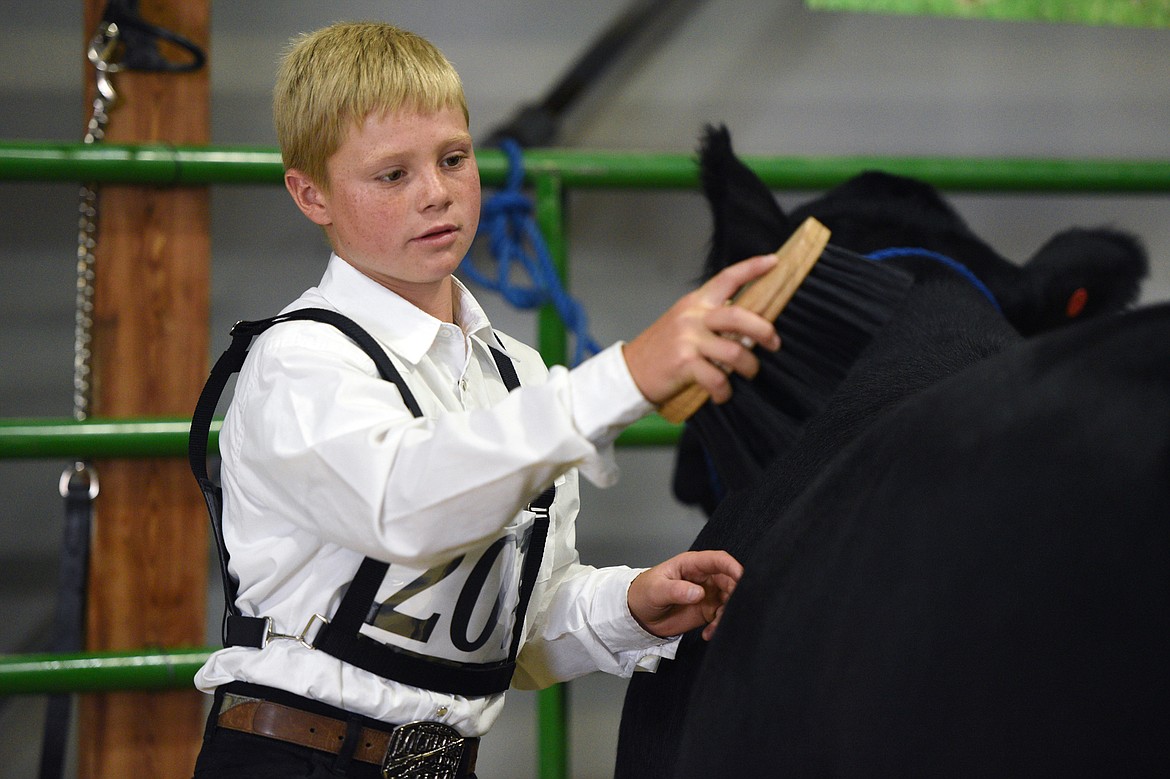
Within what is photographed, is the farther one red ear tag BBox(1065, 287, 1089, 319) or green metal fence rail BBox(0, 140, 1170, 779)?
green metal fence rail BBox(0, 140, 1170, 779)

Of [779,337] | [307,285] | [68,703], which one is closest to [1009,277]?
[779,337]

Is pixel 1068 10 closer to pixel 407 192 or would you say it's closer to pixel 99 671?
pixel 407 192

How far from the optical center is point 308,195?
697 millimetres

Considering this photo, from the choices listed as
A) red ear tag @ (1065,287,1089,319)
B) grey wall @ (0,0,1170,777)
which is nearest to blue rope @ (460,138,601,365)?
grey wall @ (0,0,1170,777)

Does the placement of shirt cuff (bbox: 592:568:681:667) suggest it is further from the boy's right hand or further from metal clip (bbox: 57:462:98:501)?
metal clip (bbox: 57:462:98:501)

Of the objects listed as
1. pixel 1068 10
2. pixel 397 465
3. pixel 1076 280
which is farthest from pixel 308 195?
pixel 1068 10

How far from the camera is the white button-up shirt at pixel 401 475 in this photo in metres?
0.50

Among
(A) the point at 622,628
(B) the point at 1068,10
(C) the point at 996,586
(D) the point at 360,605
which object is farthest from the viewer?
(B) the point at 1068,10

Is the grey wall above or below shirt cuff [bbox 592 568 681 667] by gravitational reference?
above

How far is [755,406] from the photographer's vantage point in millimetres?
504

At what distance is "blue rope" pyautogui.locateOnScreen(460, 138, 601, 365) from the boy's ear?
1.99 ft

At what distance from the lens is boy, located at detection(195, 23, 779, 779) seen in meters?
0.50

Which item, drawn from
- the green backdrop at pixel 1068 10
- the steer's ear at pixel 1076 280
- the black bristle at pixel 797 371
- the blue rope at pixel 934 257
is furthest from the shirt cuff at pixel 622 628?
the green backdrop at pixel 1068 10

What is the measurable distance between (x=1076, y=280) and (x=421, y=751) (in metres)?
0.76
